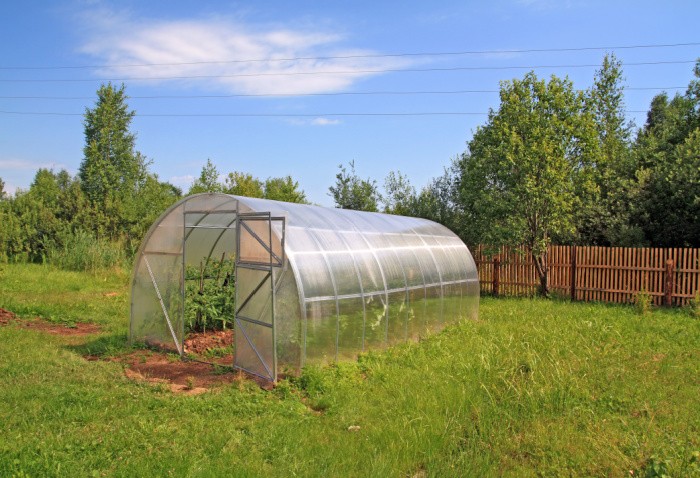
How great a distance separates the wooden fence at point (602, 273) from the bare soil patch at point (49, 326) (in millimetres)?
11547

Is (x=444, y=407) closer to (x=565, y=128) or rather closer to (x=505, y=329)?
(x=505, y=329)

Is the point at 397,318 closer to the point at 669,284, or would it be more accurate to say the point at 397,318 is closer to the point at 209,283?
the point at 209,283

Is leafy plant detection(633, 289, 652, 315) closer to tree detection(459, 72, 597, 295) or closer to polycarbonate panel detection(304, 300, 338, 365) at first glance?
tree detection(459, 72, 597, 295)

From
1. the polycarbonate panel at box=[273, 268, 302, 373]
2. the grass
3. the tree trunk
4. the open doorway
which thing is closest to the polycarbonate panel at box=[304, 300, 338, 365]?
the polycarbonate panel at box=[273, 268, 302, 373]

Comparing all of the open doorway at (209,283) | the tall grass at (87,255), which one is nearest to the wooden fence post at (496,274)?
the open doorway at (209,283)

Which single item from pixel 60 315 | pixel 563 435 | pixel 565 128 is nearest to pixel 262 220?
pixel 563 435

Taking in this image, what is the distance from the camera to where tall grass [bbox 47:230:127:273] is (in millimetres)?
20906

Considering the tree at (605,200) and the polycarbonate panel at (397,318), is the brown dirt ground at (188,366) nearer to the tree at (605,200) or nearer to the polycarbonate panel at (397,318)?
the polycarbonate panel at (397,318)

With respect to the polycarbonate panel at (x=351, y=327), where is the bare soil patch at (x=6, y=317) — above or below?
below

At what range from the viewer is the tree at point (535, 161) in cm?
1584

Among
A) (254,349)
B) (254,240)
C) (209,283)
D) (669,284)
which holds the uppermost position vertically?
(254,240)

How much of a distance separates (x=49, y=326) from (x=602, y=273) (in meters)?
14.7

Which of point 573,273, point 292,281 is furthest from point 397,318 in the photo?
point 573,273

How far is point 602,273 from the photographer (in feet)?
51.4
